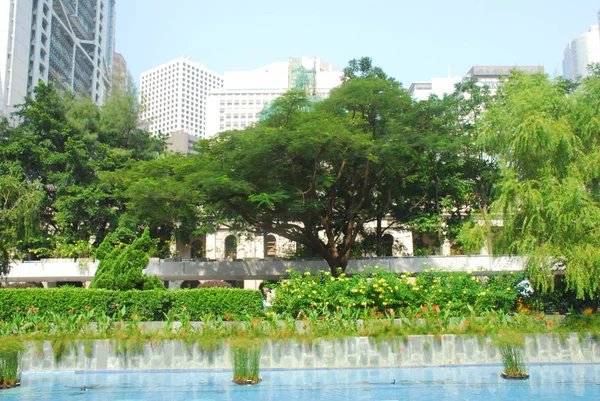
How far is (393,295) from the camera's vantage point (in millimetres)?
15258

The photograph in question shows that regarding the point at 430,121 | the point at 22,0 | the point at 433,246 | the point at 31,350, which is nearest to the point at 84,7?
the point at 22,0

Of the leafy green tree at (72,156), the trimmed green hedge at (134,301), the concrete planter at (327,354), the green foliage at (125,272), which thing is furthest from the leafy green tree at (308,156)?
the leafy green tree at (72,156)

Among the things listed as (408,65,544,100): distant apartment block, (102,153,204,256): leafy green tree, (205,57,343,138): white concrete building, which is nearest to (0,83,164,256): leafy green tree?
(102,153,204,256): leafy green tree

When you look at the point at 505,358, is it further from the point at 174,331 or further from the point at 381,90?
the point at 381,90

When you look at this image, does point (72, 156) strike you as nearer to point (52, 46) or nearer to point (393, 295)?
point (393, 295)

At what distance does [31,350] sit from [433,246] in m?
25.9

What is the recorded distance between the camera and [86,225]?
98.8 feet

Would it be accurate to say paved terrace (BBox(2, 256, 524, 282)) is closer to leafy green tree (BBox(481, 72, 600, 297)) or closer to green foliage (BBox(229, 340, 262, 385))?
leafy green tree (BBox(481, 72, 600, 297))

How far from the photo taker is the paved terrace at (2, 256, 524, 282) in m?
29.5

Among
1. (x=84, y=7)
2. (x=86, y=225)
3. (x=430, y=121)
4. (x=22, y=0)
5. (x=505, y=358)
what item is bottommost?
(x=505, y=358)

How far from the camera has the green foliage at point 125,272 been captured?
15.6 meters

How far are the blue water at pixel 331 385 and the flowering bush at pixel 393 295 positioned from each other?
264 centimetres

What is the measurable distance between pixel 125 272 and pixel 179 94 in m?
148

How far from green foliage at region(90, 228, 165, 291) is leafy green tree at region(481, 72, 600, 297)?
1034 centimetres
